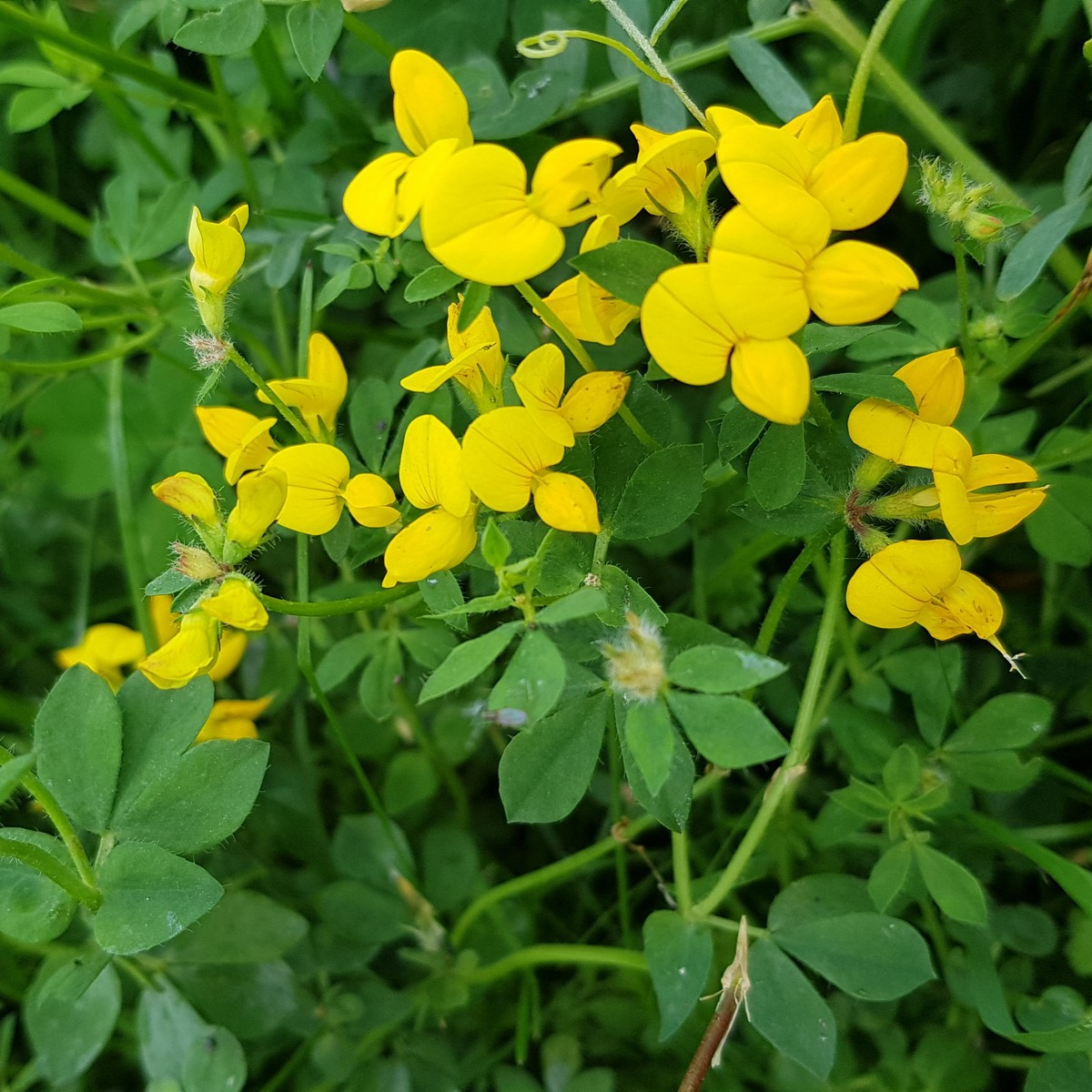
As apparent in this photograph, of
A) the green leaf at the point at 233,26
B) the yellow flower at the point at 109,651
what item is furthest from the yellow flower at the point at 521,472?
the yellow flower at the point at 109,651

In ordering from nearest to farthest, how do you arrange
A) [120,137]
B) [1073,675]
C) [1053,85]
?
[1073,675], [1053,85], [120,137]

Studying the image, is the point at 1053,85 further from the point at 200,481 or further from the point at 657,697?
the point at 200,481

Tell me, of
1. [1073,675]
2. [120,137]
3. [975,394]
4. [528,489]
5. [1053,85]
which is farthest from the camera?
[120,137]

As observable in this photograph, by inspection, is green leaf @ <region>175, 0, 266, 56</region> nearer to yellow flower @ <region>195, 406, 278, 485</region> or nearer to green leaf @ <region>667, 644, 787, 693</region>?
yellow flower @ <region>195, 406, 278, 485</region>

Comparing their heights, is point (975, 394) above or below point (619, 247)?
below

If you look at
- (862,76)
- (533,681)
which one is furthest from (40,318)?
(862,76)

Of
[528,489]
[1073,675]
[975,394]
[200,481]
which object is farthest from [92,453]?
[1073,675]
